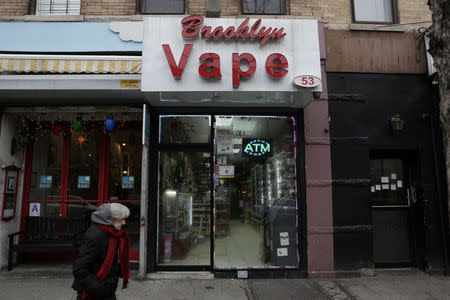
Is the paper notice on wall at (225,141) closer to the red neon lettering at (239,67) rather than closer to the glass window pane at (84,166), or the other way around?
the red neon lettering at (239,67)

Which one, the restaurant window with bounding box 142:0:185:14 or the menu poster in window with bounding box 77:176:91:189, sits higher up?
the restaurant window with bounding box 142:0:185:14

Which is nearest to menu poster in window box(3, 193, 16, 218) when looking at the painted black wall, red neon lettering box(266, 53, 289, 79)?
red neon lettering box(266, 53, 289, 79)

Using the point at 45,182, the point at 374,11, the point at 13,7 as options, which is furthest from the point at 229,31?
the point at 45,182

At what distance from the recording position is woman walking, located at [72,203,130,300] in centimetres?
276

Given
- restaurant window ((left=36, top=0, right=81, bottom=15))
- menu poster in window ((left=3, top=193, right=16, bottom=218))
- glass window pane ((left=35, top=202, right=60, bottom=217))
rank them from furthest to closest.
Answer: glass window pane ((left=35, top=202, right=60, bottom=217))
restaurant window ((left=36, top=0, right=81, bottom=15))
menu poster in window ((left=3, top=193, right=16, bottom=218))

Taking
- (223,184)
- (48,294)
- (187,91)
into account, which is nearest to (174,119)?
(187,91)

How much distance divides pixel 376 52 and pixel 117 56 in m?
5.09

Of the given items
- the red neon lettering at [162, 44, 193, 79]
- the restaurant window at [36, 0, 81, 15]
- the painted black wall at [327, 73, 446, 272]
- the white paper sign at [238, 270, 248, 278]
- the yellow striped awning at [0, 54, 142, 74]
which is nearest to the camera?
the red neon lettering at [162, 44, 193, 79]

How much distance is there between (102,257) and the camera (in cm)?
290

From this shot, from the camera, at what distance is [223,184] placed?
247 inches

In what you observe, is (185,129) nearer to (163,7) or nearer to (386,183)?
(163,7)

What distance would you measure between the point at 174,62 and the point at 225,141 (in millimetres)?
1921

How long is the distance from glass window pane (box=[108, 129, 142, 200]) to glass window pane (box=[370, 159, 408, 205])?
5.02m

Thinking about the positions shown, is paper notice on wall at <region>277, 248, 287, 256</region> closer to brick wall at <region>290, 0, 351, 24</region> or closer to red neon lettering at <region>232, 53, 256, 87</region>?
red neon lettering at <region>232, 53, 256, 87</region>
